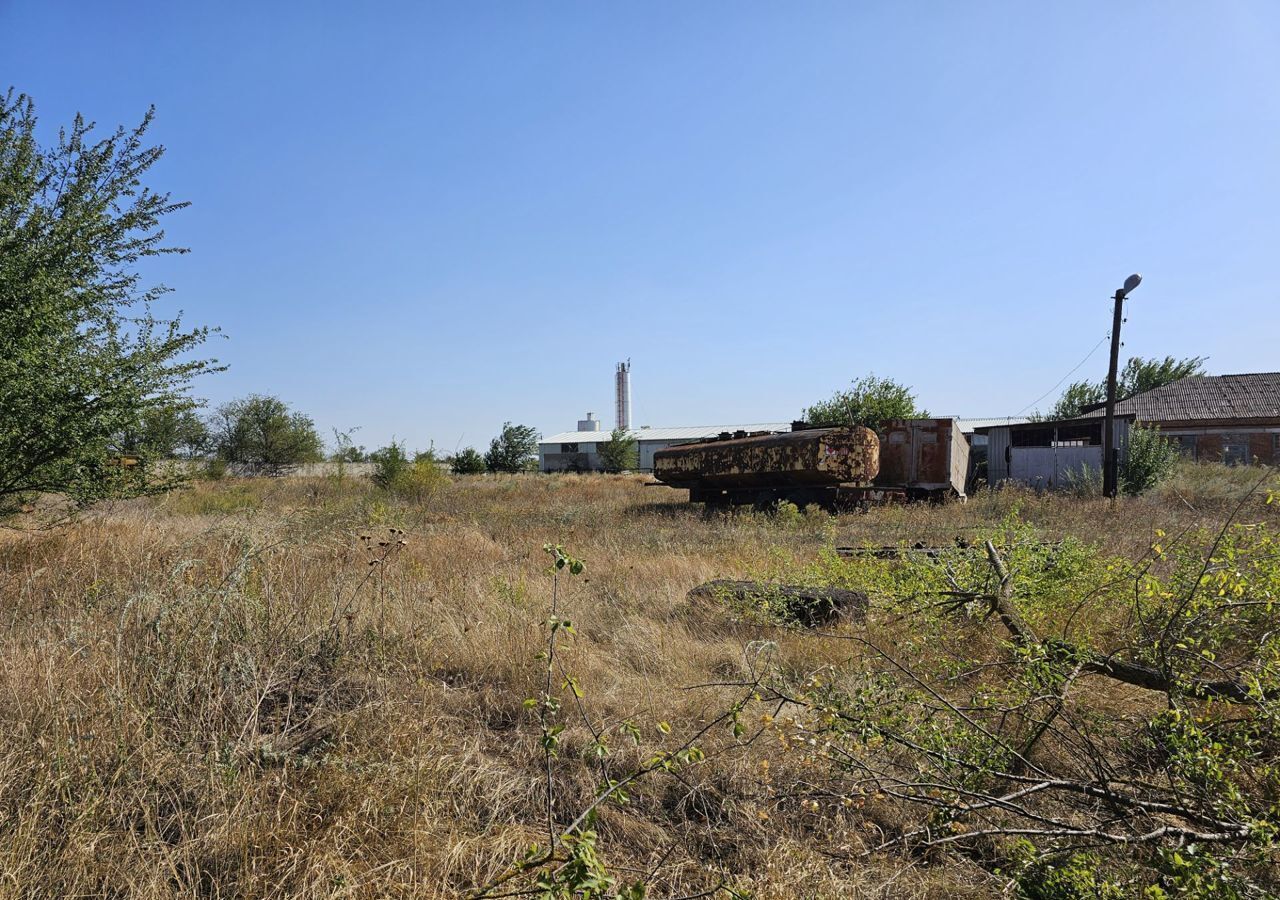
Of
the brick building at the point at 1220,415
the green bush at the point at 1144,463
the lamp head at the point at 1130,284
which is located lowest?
the green bush at the point at 1144,463

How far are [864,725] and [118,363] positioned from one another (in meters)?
7.28

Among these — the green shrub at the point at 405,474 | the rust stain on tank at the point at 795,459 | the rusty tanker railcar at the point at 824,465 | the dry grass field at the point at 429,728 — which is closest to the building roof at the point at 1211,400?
the rusty tanker railcar at the point at 824,465

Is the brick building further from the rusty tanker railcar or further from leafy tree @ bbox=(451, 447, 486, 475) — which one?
leafy tree @ bbox=(451, 447, 486, 475)

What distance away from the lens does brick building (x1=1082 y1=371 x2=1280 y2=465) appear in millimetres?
28562

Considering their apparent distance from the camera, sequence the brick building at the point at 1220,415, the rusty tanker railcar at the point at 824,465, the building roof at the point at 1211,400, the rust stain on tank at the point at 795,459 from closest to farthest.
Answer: the rust stain on tank at the point at 795,459 → the rusty tanker railcar at the point at 824,465 → the brick building at the point at 1220,415 → the building roof at the point at 1211,400

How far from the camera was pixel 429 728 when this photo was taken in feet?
10.6

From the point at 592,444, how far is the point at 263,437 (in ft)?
91.5

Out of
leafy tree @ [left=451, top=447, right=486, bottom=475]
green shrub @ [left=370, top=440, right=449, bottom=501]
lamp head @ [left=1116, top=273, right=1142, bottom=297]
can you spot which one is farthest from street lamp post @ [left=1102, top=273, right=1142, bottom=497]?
leafy tree @ [left=451, top=447, right=486, bottom=475]

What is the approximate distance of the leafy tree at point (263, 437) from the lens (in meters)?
39.1

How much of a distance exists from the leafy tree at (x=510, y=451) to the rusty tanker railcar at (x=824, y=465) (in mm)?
26004

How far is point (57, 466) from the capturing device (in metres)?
6.16

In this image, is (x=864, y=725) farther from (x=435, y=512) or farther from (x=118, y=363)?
(x=435, y=512)

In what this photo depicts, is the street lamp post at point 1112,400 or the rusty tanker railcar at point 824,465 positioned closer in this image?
the rusty tanker railcar at point 824,465

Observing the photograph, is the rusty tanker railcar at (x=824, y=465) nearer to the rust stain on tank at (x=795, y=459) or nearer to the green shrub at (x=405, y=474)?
the rust stain on tank at (x=795, y=459)
